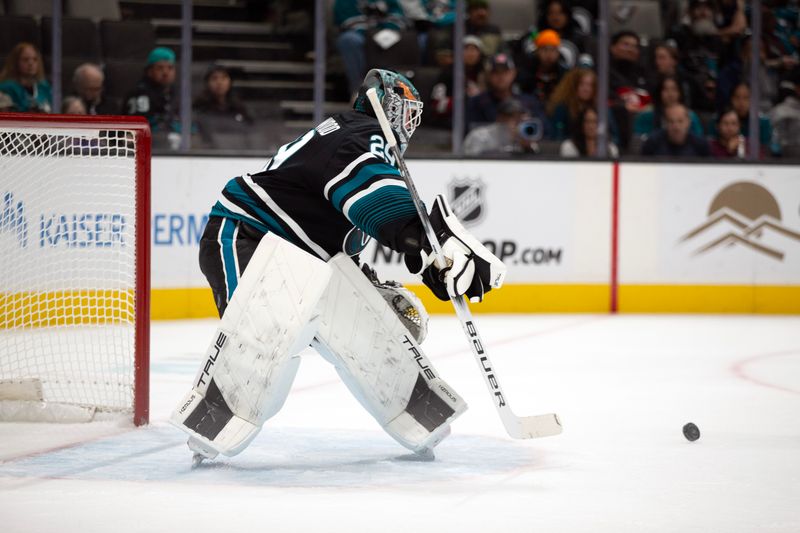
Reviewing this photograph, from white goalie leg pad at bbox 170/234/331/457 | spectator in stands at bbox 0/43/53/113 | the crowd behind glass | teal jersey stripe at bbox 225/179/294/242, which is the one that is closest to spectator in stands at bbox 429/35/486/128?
the crowd behind glass

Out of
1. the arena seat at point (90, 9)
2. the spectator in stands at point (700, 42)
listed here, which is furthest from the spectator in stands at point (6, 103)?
the spectator in stands at point (700, 42)

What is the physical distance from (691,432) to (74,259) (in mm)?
2448

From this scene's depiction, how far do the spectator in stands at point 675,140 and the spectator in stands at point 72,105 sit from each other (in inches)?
126

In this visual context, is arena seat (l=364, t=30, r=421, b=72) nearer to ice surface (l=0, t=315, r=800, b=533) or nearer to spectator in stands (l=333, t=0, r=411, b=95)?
spectator in stands (l=333, t=0, r=411, b=95)

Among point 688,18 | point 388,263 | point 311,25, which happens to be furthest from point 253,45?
point 688,18

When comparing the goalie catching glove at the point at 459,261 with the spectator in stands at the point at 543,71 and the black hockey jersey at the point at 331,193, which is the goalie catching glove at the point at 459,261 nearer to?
the black hockey jersey at the point at 331,193

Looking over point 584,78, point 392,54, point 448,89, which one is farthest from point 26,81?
point 584,78

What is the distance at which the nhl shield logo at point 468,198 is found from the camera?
7.17 m

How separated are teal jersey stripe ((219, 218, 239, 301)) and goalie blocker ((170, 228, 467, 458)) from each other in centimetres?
3

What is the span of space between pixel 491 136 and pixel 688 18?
5.59ft

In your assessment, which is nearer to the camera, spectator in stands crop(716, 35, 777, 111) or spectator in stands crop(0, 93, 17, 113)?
spectator in stands crop(0, 93, 17, 113)

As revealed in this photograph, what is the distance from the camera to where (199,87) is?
677cm

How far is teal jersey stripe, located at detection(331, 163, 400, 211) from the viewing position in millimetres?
3074

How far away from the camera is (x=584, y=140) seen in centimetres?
741
